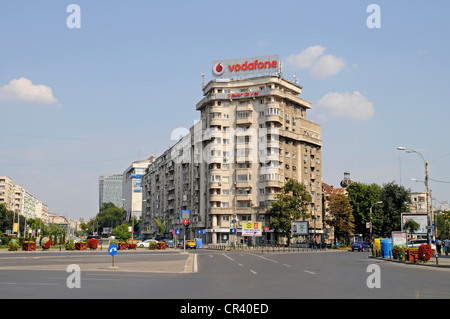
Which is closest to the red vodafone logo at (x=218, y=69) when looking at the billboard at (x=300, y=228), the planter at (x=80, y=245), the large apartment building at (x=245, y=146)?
the large apartment building at (x=245, y=146)

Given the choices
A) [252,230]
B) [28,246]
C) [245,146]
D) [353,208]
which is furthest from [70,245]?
[353,208]

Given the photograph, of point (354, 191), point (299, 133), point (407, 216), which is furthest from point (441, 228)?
point (407, 216)

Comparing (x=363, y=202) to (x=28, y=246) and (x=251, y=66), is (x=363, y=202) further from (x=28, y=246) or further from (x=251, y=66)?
(x=28, y=246)

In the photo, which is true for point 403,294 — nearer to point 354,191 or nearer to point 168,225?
point 354,191

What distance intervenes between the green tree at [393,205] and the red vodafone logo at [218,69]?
4382 cm

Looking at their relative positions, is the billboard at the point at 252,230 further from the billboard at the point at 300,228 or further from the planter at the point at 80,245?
the planter at the point at 80,245

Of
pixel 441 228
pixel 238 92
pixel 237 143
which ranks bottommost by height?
pixel 441 228

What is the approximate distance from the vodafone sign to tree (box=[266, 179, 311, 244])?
25.8m

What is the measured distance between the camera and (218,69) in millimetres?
106000

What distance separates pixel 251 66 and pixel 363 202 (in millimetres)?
38632

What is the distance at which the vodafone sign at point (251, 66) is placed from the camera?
103312 millimetres

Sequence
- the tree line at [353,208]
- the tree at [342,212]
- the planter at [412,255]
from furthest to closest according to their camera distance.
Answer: the tree at [342,212] → the tree line at [353,208] → the planter at [412,255]
